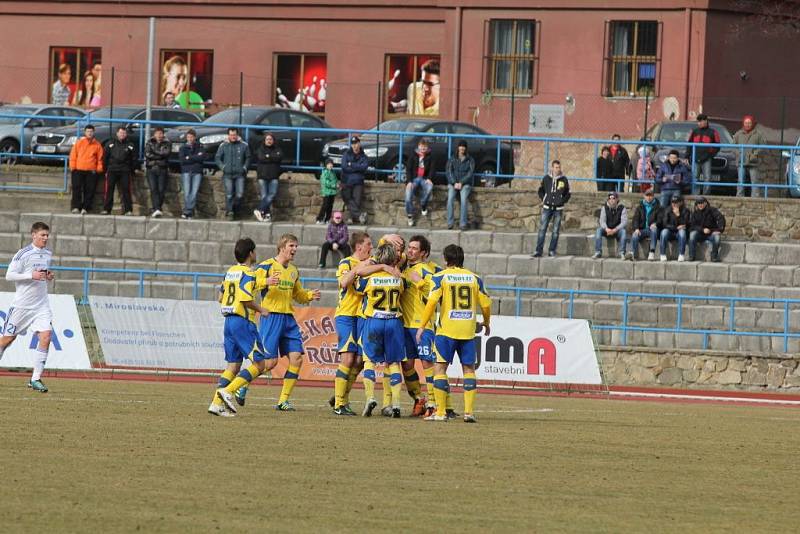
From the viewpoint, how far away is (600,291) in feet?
91.8

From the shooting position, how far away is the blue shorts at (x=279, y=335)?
16828mm

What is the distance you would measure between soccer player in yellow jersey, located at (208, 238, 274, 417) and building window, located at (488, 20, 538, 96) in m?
27.6

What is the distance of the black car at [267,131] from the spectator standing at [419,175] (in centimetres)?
344

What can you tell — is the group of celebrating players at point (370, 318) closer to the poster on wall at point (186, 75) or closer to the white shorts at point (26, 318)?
the white shorts at point (26, 318)

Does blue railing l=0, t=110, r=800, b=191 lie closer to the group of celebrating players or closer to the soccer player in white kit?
the soccer player in white kit

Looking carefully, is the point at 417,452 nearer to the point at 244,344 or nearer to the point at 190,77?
the point at 244,344

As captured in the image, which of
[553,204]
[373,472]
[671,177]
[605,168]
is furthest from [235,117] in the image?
[373,472]

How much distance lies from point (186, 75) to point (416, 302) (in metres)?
30.3

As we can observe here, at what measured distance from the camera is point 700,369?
26.6 m

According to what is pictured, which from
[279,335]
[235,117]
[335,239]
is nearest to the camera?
[279,335]

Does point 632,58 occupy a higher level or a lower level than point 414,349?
higher

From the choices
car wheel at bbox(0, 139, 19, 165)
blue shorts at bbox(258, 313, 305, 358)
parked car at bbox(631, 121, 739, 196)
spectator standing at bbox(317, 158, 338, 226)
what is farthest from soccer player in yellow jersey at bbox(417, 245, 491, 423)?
car wheel at bbox(0, 139, 19, 165)

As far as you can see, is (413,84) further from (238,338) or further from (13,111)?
(238,338)

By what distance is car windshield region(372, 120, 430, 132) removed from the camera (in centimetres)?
3500
